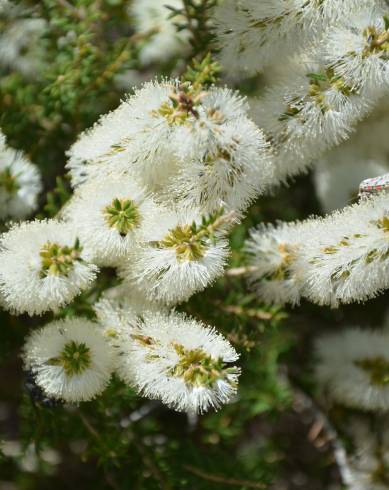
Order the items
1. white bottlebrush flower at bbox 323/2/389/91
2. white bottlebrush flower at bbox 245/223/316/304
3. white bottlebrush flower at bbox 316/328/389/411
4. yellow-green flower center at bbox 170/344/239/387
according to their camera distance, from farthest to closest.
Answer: white bottlebrush flower at bbox 316/328/389/411 < white bottlebrush flower at bbox 245/223/316/304 < white bottlebrush flower at bbox 323/2/389/91 < yellow-green flower center at bbox 170/344/239/387

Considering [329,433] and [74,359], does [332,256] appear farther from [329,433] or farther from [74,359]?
[329,433]

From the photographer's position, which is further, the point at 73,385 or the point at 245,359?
the point at 245,359

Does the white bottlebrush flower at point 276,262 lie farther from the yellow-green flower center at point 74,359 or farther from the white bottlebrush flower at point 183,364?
the yellow-green flower center at point 74,359

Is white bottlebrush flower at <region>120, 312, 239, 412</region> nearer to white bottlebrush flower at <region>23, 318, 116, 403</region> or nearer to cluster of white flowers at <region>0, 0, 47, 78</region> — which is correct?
white bottlebrush flower at <region>23, 318, 116, 403</region>

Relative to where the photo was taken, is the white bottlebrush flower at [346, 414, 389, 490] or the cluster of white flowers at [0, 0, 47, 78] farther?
the white bottlebrush flower at [346, 414, 389, 490]

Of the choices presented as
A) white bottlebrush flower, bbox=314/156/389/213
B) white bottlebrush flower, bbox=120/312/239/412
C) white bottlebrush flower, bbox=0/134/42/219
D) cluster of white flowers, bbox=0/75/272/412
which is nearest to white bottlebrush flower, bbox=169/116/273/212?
cluster of white flowers, bbox=0/75/272/412

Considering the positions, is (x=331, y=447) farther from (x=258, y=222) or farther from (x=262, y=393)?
(x=258, y=222)

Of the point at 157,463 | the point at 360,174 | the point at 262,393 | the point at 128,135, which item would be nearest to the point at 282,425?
the point at 262,393

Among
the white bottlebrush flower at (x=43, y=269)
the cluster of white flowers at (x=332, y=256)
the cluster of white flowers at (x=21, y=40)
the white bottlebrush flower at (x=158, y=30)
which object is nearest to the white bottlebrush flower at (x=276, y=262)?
the cluster of white flowers at (x=332, y=256)
